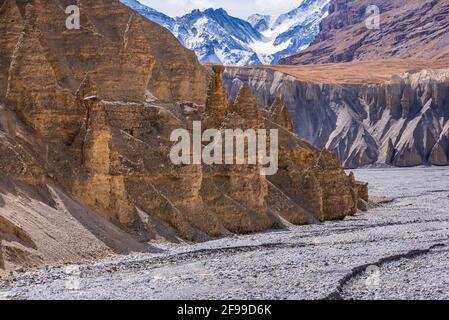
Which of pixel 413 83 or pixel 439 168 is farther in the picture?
pixel 413 83

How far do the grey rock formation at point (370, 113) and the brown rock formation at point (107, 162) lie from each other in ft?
255

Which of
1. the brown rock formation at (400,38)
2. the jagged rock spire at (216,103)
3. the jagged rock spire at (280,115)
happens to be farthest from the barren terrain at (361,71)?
the jagged rock spire at (216,103)

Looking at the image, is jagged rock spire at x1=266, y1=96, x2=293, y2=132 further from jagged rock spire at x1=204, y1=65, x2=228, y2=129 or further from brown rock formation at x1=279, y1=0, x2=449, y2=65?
brown rock formation at x1=279, y1=0, x2=449, y2=65

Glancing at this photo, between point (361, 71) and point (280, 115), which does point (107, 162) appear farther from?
point (361, 71)

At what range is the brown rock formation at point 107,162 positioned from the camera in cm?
2625

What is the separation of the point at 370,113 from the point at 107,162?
340 feet

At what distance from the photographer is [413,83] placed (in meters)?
131

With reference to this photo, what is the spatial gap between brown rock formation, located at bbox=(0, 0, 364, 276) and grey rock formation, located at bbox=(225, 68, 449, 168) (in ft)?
255

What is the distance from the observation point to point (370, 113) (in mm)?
129125

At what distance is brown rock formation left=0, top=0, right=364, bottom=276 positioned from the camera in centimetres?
2625

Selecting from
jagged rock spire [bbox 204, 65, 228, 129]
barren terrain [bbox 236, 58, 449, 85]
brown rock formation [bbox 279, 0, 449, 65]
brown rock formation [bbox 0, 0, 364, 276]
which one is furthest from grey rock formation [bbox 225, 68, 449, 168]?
jagged rock spire [bbox 204, 65, 228, 129]

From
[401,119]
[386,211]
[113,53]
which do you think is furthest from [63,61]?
[401,119]

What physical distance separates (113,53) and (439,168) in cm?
8367
